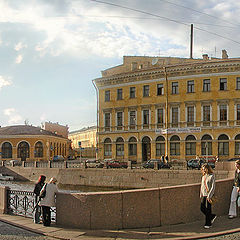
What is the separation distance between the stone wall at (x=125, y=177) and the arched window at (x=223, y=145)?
1092 centimetres

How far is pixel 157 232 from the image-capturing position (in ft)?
26.2

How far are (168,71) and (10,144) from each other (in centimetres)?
2897

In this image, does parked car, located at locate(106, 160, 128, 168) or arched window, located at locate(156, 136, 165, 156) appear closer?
parked car, located at locate(106, 160, 128, 168)

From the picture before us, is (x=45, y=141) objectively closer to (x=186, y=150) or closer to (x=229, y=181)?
(x=186, y=150)

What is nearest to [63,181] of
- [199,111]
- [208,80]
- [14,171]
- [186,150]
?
[14,171]

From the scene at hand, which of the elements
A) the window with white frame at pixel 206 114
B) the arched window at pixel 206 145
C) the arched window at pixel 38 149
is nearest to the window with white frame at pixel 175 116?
the window with white frame at pixel 206 114

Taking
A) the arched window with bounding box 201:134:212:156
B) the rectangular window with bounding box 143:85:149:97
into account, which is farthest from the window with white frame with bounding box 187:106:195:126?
the rectangular window with bounding box 143:85:149:97

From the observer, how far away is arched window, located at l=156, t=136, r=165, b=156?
4325 centimetres

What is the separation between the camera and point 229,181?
942cm

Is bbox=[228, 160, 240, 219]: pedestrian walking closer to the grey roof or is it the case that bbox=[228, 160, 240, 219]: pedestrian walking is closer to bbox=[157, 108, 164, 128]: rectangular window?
bbox=[157, 108, 164, 128]: rectangular window

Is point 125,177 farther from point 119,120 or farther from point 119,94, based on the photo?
point 119,94

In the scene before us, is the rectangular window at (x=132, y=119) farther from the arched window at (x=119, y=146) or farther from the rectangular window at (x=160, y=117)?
the rectangular window at (x=160, y=117)

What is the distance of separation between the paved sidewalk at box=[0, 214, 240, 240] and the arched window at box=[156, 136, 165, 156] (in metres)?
34.5

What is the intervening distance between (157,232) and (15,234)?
130 inches
